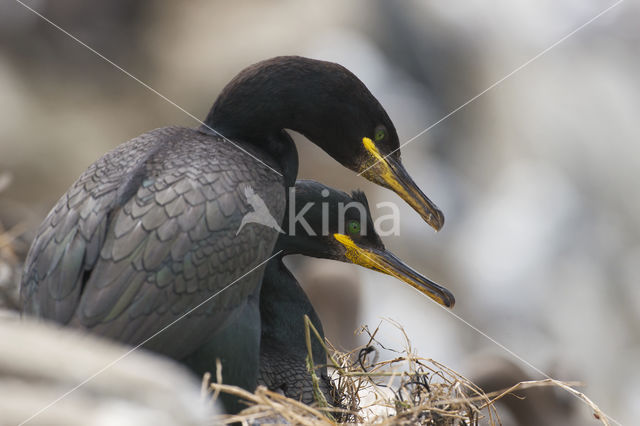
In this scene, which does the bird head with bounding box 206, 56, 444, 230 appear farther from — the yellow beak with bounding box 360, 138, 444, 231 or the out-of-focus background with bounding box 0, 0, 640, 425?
the out-of-focus background with bounding box 0, 0, 640, 425

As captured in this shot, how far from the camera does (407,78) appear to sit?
23.4 feet

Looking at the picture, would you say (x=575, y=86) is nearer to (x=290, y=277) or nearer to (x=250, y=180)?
(x=290, y=277)

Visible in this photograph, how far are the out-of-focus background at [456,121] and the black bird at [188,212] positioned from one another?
417 cm

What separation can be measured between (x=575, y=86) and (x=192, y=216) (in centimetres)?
601

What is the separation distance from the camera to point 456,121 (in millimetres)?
7227

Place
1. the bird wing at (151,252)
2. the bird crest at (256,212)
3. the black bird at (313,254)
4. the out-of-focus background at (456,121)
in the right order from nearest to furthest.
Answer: the bird wing at (151,252), the bird crest at (256,212), the black bird at (313,254), the out-of-focus background at (456,121)

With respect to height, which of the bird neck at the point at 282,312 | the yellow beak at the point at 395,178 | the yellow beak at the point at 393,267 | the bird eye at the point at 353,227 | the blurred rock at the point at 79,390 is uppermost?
the yellow beak at the point at 395,178

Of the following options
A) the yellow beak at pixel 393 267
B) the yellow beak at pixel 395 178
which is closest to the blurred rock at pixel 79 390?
the yellow beak at pixel 395 178

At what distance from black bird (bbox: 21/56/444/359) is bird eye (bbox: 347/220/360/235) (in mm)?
259

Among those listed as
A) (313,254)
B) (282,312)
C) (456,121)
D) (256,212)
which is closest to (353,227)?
(313,254)

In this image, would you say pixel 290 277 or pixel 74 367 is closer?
pixel 74 367

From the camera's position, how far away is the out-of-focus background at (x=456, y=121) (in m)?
6.61

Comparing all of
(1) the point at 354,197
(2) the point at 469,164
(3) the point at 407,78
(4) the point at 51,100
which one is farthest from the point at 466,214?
(1) the point at 354,197

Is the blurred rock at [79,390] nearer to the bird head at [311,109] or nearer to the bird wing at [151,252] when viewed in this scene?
the bird wing at [151,252]
